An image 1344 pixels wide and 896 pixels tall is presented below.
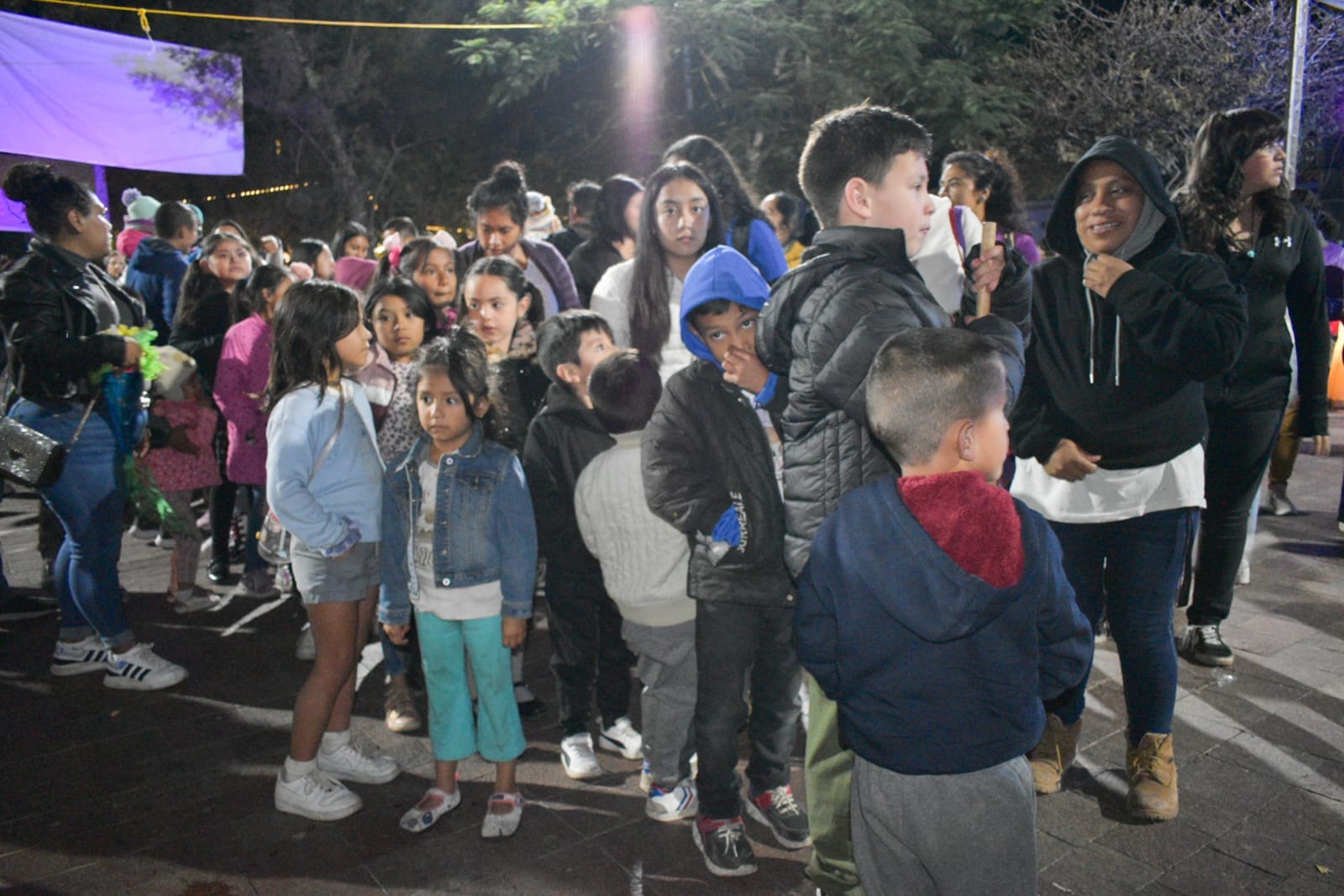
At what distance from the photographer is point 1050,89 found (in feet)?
52.5

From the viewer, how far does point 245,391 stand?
5.14 meters

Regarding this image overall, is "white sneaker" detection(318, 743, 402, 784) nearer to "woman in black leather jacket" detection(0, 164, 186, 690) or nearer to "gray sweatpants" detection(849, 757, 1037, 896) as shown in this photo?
"woman in black leather jacket" detection(0, 164, 186, 690)


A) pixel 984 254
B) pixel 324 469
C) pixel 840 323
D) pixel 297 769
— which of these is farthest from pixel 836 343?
pixel 297 769

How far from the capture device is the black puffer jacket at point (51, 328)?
13.3 feet

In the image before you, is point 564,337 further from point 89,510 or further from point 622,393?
point 89,510

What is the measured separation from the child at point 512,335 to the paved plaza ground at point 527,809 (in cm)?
86

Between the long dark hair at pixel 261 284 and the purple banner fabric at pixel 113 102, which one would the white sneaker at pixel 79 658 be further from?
the purple banner fabric at pixel 113 102

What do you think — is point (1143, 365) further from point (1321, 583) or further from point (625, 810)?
point (1321, 583)

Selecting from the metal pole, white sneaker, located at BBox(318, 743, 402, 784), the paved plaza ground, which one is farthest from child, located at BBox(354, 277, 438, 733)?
the metal pole

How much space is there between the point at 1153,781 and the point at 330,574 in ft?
8.90

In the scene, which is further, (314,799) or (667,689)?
(314,799)

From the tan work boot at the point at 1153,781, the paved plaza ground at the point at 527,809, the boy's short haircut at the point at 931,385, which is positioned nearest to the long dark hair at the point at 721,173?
the paved plaza ground at the point at 527,809

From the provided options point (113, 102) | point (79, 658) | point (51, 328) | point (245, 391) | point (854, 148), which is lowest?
point (79, 658)

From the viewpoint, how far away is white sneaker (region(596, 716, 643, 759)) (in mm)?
3619
